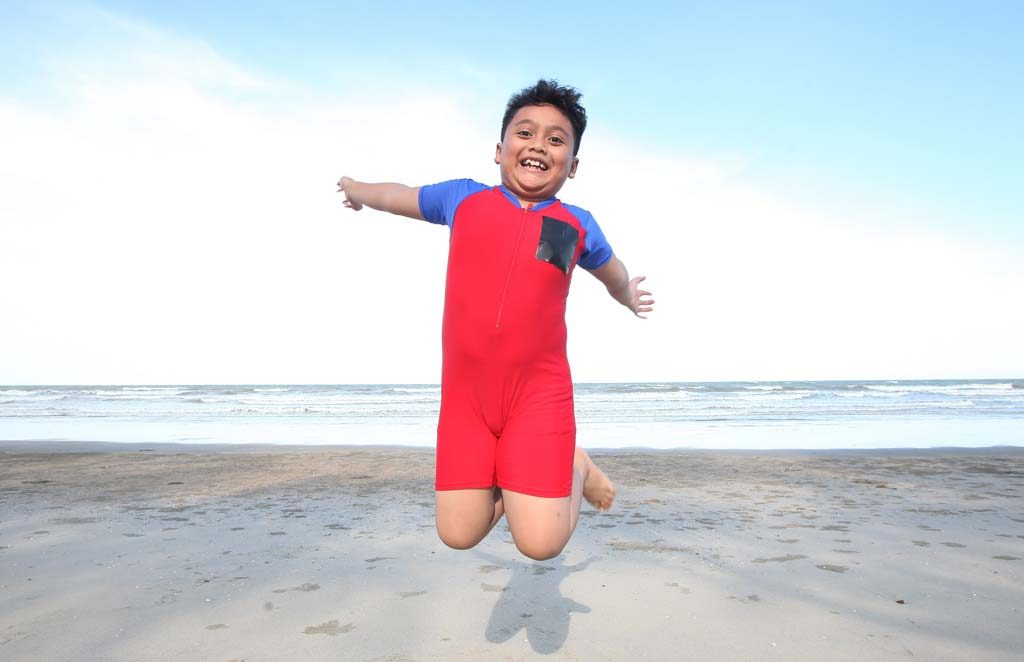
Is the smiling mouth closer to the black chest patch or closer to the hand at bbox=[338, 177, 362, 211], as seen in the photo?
the black chest patch

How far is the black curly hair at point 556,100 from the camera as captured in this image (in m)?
3.17

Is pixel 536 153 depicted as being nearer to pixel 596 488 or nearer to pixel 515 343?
pixel 515 343

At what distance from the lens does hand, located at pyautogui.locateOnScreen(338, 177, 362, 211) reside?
3.49 m

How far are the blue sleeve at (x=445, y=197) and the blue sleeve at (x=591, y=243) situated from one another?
45 cm

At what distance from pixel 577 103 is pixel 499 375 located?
1308 millimetres

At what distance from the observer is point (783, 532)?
5930 millimetres

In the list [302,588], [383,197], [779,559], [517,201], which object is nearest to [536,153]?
[517,201]

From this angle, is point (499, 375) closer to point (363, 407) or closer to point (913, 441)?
point (913, 441)

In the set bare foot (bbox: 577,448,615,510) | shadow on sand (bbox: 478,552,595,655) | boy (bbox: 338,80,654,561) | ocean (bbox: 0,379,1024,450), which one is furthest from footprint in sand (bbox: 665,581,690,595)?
ocean (bbox: 0,379,1024,450)

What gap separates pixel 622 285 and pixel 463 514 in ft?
4.78

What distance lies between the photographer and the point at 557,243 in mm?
3037

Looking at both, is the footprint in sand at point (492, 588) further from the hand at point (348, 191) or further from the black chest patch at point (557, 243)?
the hand at point (348, 191)

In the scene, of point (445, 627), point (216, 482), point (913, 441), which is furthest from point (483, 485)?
point (913, 441)

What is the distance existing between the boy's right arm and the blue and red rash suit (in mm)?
290
